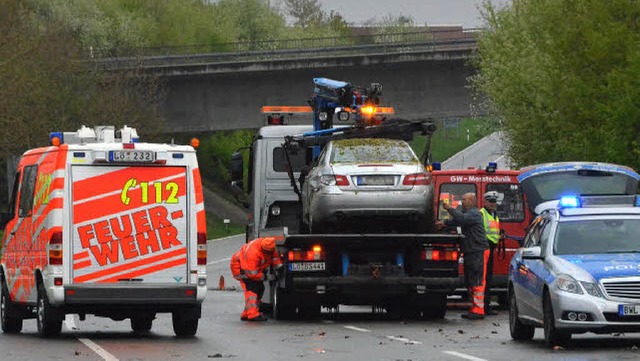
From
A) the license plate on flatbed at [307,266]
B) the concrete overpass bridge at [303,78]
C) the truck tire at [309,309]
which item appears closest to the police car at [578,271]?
the license plate on flatbed at [307,266]

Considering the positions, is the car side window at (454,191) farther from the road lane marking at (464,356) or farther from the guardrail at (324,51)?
the guardrail at (324,51)

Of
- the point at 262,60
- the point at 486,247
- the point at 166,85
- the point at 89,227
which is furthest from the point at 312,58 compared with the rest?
the point at 89,227

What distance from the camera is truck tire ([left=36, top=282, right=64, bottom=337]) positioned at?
22547 millimetres

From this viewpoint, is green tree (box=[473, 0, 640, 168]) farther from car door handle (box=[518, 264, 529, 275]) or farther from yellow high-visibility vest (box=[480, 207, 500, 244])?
car door handle (box=[518, 264, 529, 275])

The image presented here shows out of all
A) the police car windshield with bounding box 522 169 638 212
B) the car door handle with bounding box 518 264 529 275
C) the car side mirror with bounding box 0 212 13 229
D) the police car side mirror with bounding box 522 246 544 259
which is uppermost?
the police car windshield with bounding box 522 169 638 212

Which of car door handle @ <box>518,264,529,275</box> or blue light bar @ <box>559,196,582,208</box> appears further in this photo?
blue light bar @ <box>559,196,582,208</box>

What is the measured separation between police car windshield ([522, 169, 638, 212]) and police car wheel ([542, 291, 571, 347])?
36.4 ft

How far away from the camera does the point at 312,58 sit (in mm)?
72062

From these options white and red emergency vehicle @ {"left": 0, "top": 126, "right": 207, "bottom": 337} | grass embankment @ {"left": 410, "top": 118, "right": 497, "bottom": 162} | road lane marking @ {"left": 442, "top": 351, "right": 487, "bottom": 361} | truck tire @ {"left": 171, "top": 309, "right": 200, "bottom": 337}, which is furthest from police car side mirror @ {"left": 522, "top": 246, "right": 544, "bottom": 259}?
grass embankment @ {"left": 410, "top": 118, "right": 497, "bottom": 162}

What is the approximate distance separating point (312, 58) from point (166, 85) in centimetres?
650

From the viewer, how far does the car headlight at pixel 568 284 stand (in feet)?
63.4

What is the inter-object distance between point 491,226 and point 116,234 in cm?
719

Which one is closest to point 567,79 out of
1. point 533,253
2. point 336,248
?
point 336,248

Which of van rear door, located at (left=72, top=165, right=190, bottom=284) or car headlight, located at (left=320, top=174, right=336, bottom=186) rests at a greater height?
car headlight, located at (left=320, top=174, right=336, bottom=186)
